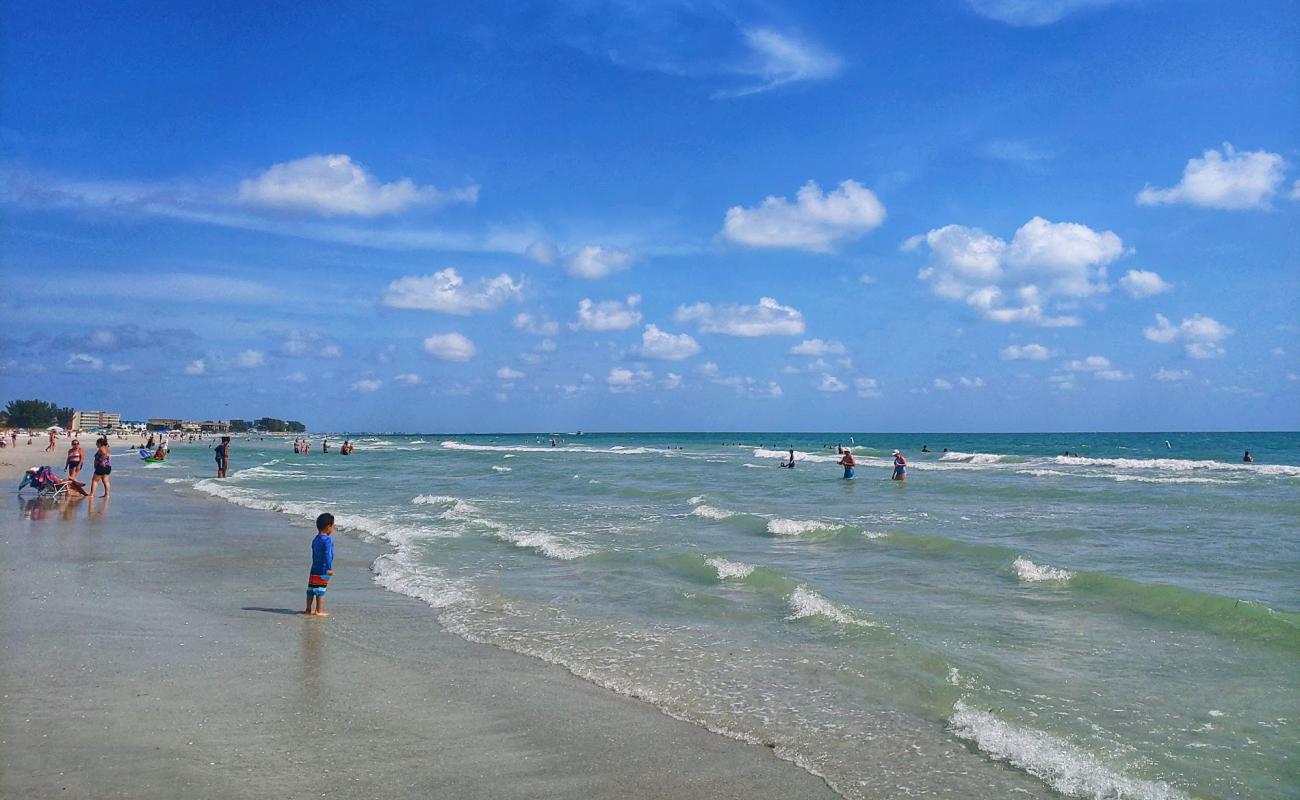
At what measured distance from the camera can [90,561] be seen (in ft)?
44.5

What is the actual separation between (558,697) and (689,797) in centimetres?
232

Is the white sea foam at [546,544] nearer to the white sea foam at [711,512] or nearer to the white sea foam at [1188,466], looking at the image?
the white sea foam at [711,512]

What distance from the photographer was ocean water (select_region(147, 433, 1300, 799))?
6027 mm

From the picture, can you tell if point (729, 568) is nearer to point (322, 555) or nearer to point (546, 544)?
point (546, 544)

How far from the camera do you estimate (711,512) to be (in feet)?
74.0

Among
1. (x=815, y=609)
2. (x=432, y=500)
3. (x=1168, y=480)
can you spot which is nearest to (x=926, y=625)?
(x=815, y=609)

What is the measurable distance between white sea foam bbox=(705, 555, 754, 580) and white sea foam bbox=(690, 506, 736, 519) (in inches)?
299

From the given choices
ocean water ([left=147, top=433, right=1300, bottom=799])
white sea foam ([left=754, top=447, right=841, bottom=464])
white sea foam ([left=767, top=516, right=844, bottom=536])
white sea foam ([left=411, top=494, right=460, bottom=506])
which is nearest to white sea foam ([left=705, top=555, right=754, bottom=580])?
ocean water ([left=147, top=433, right=1300, bottom=799])

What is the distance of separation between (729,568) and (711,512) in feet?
30.0

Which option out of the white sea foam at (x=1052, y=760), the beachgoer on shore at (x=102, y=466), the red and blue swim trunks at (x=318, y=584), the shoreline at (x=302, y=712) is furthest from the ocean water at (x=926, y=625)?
the beachgoer on shore at (x=102, y=466)

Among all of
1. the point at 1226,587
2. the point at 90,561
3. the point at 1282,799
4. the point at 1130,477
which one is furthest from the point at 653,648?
the point at 1130,477

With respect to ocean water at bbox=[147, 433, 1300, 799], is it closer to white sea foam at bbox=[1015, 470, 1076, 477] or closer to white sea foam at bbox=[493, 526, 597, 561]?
white sea foam at bbox=[493, 526, 597, 561]

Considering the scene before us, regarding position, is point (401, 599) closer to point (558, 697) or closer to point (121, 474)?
point (558, 697)

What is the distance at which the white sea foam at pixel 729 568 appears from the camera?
13062 millimetres
